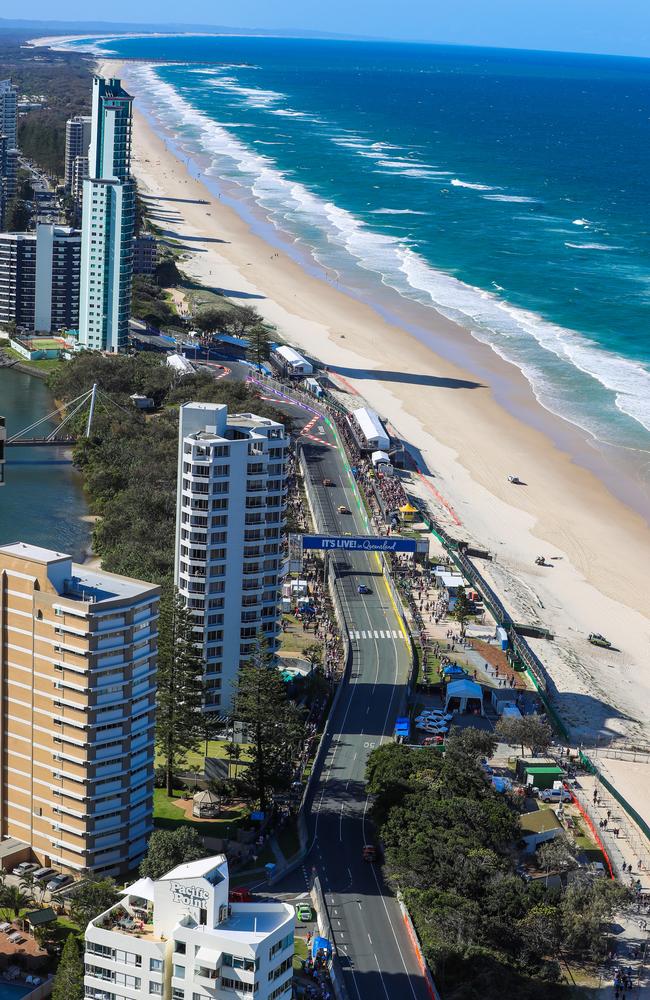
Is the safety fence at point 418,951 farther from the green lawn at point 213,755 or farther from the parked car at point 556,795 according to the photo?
the parked car at point 556,795

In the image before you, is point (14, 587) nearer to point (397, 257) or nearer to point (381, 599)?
point (381, 599)

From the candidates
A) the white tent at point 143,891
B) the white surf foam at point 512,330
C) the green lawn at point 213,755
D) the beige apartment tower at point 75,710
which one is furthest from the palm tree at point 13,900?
the white surf foam at point 512,330

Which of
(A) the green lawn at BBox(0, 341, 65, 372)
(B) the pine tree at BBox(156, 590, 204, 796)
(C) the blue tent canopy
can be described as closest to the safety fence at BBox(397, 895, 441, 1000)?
(B) the pine tree at BBox(156, 590, 204, 796)

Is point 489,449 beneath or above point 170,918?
beneath

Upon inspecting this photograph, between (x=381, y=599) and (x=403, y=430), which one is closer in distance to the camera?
(x=381, y=599)

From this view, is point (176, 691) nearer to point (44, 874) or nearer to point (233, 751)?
point (233, 751)

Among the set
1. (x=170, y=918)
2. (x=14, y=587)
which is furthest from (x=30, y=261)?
(x=170, y=918)

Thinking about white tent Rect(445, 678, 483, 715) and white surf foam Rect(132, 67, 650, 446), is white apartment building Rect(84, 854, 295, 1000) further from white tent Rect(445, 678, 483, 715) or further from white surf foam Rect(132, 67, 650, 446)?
white surf foam Rect(132, 67, 650, 446)

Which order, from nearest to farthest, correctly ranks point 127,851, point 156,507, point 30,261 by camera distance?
point 127,851 < point 156,507 < point 30,261
